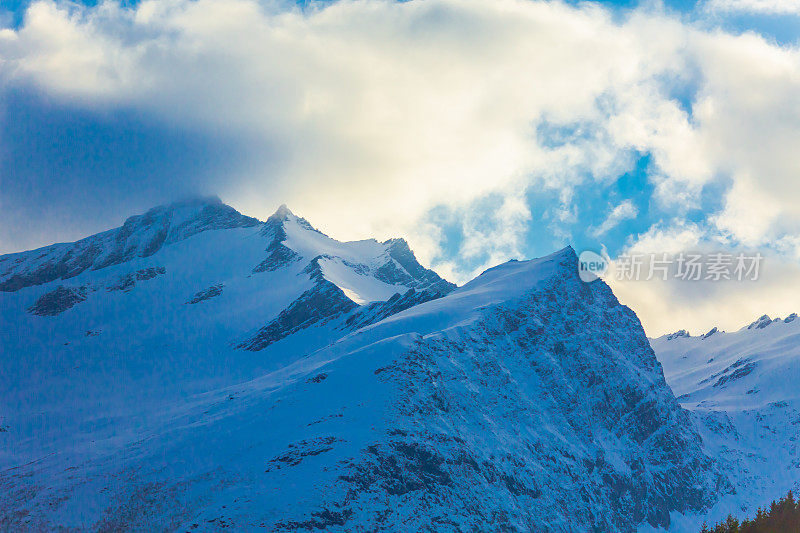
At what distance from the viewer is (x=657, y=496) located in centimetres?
15312

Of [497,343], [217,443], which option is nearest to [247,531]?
[217,443]

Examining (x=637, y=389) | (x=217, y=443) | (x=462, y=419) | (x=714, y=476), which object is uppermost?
(x=217, y=443)

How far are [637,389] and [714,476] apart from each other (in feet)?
100.0

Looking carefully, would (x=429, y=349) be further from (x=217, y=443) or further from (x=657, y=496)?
(x=657, y=496)

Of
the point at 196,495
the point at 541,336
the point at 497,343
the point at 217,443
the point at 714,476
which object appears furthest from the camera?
the point at 714,476

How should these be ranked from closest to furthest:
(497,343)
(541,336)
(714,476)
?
(497,343) → (541,336) → (714,476)

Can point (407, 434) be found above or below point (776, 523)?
above

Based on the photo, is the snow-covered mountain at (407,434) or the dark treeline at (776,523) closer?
the dark treeline at (776,523)

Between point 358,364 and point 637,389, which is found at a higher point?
point 358,364

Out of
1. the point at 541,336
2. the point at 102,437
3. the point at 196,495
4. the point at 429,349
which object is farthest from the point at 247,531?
the point at 541,336

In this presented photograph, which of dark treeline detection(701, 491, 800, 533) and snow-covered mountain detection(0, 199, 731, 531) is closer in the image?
dark treeline detection(701, 491, 800, 533)

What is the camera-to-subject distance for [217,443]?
114m

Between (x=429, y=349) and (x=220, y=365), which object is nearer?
(x=429, y=349)

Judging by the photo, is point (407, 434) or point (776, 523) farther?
point (407, 434)
